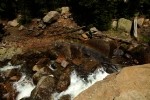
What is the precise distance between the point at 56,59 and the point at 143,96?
611 cm

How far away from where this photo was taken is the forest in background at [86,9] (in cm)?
1445

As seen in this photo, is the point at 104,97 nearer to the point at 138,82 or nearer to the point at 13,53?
the point at 138,82

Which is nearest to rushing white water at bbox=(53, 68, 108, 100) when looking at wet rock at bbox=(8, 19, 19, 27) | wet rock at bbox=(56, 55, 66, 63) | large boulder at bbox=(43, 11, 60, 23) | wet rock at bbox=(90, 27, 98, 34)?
wet rock at bbox=(56, 55, 66, 63)

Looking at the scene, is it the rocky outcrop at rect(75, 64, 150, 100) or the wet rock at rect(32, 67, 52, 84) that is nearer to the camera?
the rocky outcrop at rect(75, 64, 150, 100)

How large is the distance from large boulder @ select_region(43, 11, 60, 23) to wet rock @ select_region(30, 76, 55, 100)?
194 inches

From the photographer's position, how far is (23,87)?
40.3 feet

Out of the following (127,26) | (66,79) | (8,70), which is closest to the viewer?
(66,79)

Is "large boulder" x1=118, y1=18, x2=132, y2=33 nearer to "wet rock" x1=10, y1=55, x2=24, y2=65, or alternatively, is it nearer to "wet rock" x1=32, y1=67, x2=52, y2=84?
"wet rock" x1=32, y1=67, x2=52, y2=84

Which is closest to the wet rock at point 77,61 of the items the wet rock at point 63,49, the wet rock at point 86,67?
the wet rock at point 86,67

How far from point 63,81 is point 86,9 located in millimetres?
5104

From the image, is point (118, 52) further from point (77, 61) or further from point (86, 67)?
point (77, 61)

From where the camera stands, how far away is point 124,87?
28.1ft

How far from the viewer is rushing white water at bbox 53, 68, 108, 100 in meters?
11.6

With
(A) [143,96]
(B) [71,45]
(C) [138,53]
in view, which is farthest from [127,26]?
(A) [143,96]
